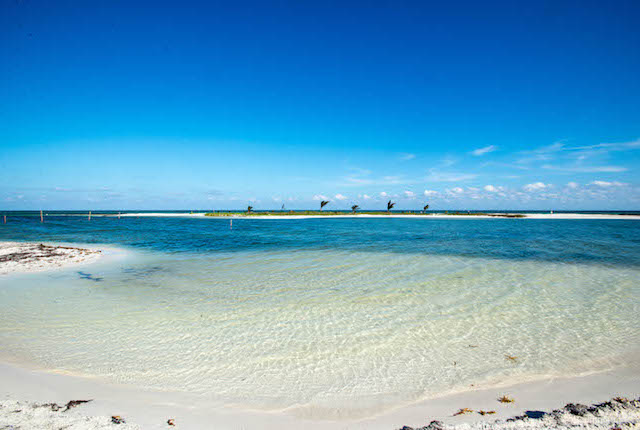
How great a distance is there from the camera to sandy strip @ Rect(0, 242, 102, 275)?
1391 centimetres

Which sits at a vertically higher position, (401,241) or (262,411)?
(401,241)

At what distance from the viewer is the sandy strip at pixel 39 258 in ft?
45.6

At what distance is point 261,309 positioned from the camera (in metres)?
8.60

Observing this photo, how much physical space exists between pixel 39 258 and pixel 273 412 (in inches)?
716

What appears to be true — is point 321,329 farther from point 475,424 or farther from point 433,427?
point 475,424

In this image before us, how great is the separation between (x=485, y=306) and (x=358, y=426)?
255 inches

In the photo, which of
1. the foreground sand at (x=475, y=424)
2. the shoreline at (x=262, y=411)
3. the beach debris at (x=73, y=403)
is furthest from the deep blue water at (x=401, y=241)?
the beach debris at (x=73, y=403)

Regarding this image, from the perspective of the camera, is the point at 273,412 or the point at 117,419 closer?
the point at 117,419

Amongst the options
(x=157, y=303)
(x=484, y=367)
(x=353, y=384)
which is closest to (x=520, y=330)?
(x=484, y=367)

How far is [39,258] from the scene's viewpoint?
1595 centimetres

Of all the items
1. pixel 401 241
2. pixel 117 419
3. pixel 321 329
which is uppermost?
pixel 401 241

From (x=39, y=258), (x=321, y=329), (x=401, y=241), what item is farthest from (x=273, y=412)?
(x=401, y=241)

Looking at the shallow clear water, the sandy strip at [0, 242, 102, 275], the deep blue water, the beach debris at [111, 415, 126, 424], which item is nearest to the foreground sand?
the beach debris at [111, 415, 126, 424]

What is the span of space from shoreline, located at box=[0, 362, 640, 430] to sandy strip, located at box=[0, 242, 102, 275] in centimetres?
1184
